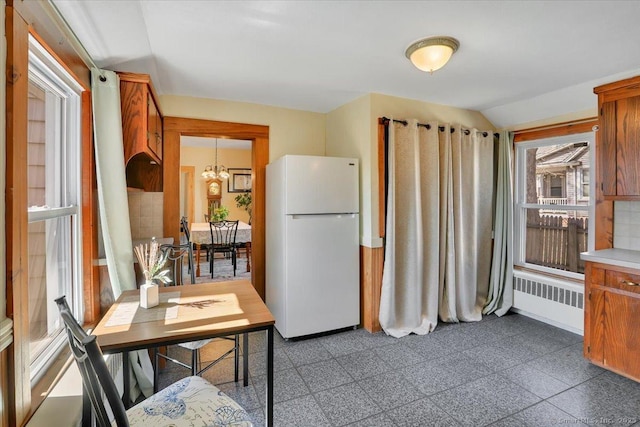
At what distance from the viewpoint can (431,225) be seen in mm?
3275

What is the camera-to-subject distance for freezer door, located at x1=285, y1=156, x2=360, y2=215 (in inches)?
115

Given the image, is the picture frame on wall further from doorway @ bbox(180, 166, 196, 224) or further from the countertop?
the countertop

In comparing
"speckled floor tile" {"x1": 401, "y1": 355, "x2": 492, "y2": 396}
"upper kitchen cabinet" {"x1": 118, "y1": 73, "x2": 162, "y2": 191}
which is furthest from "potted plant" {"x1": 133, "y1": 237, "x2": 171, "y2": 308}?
"speckled floor tile" {"x1": 401, "y1": 355, "x2": 492, "y2": 396}

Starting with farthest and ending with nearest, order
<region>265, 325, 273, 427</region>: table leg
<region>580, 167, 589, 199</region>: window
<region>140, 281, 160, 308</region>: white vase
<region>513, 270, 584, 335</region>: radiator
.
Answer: <region>580, 167, 589, 199</region>: window < <region>513, 270, 584, 335</region>: radiator < <region>140, 281, 160, 308</region>: white vase < <region>265, 325, 273, 427</region>: table leg

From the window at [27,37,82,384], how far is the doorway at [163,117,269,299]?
1203 mm

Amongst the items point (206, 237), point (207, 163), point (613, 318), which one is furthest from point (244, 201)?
point (613, 318)

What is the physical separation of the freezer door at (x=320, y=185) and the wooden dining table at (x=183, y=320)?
1.13 metres

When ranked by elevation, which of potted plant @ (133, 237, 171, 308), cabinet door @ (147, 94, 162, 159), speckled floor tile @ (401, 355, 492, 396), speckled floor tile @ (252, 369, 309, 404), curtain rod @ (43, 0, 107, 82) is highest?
curtain rod @ (43, 0, 107, 82)

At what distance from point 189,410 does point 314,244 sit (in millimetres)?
1817

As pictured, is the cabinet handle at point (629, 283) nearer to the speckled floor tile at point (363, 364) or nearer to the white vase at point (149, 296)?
the speckled floor tile at point (363, 364)

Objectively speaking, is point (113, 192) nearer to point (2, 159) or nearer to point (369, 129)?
point (2, 159)

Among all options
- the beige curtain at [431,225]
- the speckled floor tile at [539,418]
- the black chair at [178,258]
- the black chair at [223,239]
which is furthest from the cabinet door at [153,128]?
the speckled floor tile at [539,418]

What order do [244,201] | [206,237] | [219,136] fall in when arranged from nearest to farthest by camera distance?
[219,136], [206,237], [244,201]

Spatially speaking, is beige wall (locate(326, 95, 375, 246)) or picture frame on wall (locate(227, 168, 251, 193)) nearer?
beige wall (locate(326, 95, 375, 246))
